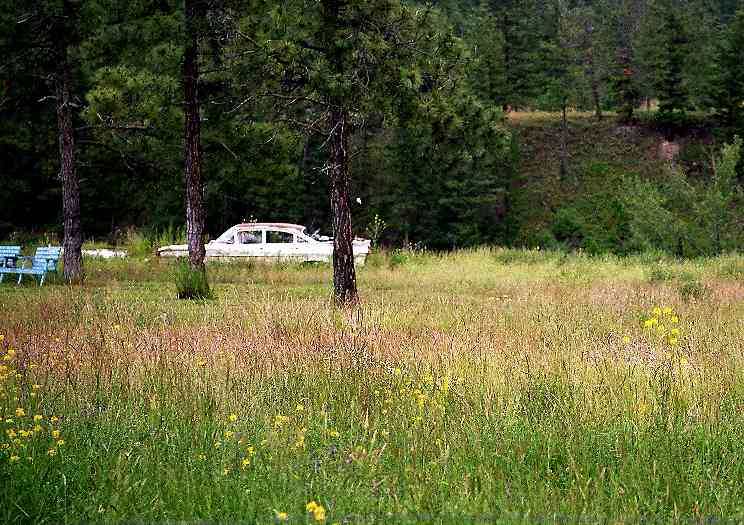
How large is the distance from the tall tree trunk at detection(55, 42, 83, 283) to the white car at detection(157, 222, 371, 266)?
16.5ft

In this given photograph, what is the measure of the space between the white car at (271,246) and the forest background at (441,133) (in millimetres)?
1944

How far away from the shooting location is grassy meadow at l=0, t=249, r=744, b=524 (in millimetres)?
4902

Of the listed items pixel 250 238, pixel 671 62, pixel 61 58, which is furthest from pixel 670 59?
pixel 61 58

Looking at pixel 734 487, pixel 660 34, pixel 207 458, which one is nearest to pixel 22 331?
pixel 207 458

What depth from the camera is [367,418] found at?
19.6ft

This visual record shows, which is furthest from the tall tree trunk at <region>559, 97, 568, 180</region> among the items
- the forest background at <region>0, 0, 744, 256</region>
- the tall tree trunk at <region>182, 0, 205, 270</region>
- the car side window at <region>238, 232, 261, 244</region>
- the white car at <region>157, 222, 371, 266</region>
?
the tall tree trunk at <region>182, 0, 205, 270</region>

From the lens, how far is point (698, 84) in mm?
58969

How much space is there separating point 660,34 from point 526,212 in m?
14.6

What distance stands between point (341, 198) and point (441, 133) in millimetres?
2015

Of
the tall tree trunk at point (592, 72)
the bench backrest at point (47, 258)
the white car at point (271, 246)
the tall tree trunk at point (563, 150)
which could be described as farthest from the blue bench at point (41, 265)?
the tall tree trunk at point (592, 72)

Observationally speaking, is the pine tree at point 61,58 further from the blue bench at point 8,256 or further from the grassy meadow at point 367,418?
Answer: the grassy meadow at point 367,418

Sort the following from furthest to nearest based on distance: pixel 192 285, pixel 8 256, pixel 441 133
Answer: pixel 8 256
pixel 192 285
pixel 441 133

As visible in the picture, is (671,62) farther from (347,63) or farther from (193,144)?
(347,63)

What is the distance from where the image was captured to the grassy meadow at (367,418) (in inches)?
193
